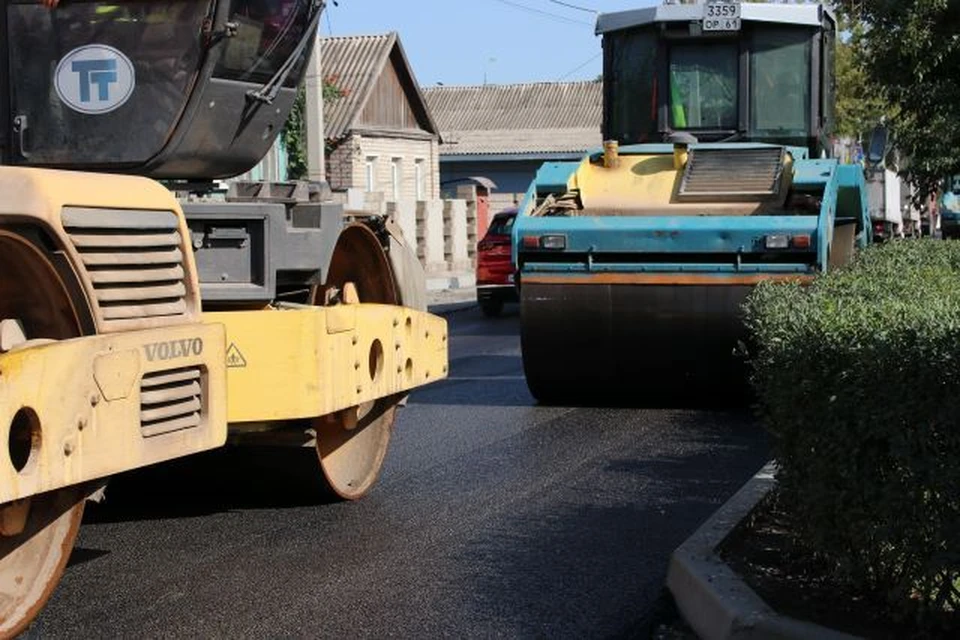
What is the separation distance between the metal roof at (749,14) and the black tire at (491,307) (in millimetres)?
9001

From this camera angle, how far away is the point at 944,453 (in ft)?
16.3

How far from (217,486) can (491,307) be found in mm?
14407

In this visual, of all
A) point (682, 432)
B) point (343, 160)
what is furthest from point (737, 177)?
point (343, 160)

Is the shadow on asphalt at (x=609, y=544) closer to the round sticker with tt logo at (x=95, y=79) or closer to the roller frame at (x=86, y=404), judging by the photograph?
the roller frame at (x=86, y=404)

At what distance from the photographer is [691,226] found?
10.9 meters

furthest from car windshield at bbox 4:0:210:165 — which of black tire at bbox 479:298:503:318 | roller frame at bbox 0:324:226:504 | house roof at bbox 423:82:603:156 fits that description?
house roof at bbox 423:82:603:156

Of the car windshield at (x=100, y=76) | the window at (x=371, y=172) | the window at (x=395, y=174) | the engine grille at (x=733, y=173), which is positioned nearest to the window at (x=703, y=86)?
the engine grille at (x=733, y=173)

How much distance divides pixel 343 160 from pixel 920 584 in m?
37.5

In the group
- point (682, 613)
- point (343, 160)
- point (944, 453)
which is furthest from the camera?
point (343, 160)

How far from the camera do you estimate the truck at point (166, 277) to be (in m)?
4.98

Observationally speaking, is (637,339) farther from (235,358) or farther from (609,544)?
(235,358)

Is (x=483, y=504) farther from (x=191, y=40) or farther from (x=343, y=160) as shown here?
(x=343, y=160)

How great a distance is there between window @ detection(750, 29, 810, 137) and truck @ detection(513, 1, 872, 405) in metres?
0.01

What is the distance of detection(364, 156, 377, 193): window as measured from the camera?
43469 mm
